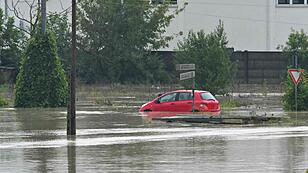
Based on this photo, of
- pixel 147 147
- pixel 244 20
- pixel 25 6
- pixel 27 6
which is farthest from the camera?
pixel 244 20

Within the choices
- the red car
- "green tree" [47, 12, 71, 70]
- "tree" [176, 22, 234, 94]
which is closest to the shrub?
the red car

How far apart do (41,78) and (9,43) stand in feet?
74.2

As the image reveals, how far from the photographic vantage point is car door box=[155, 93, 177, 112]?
126 feet

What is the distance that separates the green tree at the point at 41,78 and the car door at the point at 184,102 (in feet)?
25.5

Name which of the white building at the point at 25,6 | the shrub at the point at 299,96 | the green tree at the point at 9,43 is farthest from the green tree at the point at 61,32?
the shrub at the point at 299,96

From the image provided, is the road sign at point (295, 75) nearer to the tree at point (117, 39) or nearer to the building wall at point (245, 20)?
the tree at point (117, 39)

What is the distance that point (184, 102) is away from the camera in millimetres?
38344

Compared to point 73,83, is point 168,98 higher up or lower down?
lower down

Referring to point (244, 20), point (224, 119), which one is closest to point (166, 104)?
point (224, 119)

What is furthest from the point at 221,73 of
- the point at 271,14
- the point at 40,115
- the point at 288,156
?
the point at 288,156

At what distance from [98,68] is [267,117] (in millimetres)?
38505

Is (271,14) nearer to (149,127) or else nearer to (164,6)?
(164,6)

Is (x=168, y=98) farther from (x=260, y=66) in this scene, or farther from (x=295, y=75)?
(x=260, y=66)

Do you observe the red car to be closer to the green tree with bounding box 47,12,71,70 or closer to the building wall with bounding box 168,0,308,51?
the green tree with bounding box 47,12,71,70
